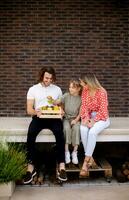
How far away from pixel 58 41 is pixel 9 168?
3214 millimetres

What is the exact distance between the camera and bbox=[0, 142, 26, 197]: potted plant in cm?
569

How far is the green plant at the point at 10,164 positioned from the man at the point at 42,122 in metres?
0.37

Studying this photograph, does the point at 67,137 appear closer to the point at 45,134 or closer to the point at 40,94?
the point at 45,134

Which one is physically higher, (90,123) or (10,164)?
(90,123)

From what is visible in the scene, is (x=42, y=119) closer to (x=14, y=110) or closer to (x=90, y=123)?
(x=90, y=123)

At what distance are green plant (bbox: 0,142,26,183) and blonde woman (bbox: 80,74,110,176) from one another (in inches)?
37.2

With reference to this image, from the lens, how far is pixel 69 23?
26.8 ft

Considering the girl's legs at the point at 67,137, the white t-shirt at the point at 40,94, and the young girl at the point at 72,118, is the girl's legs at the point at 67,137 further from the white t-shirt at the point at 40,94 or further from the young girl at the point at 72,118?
the white t-shirt at the point at 40,94

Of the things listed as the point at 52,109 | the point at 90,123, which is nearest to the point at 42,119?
the point at 52,109

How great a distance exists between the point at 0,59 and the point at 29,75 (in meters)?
0.61

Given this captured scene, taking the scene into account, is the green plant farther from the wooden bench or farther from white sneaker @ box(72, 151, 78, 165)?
white sneaker @ box(72, 151, 78, 165)

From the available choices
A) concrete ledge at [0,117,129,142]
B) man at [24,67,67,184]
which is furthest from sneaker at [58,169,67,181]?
concrete ledge at [0,117,129,142]

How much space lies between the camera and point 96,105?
6.58m

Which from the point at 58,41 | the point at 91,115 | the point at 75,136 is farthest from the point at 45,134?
the point at 58,41
